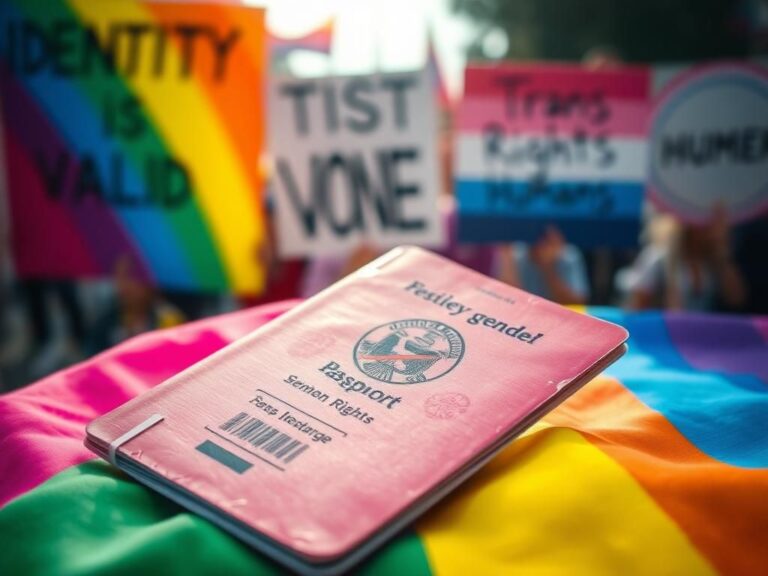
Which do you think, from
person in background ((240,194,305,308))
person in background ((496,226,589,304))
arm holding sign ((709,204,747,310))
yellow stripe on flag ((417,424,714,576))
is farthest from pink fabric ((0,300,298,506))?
arm holding sign ((709,204,747,310))

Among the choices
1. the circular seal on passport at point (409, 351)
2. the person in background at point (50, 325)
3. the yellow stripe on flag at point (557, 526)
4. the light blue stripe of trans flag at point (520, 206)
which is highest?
the circular seal on passport at point (409, 351)

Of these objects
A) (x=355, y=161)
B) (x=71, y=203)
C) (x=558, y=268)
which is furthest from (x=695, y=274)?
(x=71, y=203)

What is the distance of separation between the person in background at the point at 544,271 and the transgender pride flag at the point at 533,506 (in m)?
1.66

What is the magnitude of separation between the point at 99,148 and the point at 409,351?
1.69 metres

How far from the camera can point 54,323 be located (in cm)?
384

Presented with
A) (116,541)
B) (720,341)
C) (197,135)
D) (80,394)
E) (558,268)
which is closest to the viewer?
(116,541)

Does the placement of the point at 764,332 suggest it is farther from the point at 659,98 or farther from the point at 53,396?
the point at 659,98

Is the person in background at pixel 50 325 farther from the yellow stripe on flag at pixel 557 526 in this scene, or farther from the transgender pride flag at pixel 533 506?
the yellow stripe on flag at pixel 557 526

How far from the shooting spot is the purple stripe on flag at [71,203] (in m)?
2.26

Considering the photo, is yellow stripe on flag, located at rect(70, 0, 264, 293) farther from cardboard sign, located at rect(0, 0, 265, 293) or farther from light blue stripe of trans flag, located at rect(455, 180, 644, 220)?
light blue stripe of trans flag, located at rect(455, 180, 644, 220)

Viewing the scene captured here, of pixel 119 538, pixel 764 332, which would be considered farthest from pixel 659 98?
pixel 119 538

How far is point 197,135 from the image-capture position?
7.27ft

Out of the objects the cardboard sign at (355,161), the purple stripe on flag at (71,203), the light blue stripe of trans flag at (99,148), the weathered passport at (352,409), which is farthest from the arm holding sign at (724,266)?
the weathered passport at (352,409)

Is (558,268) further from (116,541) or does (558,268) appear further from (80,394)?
(116,541)
